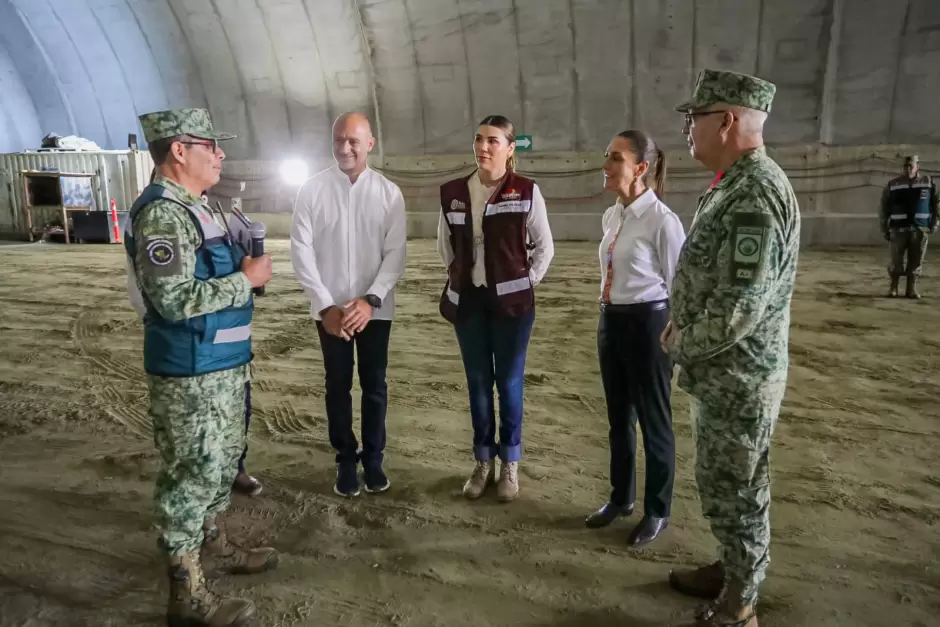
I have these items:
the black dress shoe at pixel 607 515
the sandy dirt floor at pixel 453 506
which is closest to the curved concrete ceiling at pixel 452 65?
the sandy dirt floor at pixel 453 506

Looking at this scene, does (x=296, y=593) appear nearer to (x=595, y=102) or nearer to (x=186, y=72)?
(x=595, y=102)

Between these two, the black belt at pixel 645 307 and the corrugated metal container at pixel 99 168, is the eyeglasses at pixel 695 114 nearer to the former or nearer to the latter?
the black belt at pixel 645 307

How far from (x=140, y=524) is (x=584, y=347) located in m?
4.11

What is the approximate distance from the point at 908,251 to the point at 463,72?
31.1ft

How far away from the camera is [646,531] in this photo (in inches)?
112

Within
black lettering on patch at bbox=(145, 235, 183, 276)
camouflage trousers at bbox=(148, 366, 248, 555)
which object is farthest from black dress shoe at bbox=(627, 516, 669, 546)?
black lettering on patch at bbox=(145, 235, 183, 276)

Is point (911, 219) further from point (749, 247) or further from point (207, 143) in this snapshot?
point (207, 143)

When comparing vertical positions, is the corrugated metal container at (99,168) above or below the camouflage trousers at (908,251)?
above

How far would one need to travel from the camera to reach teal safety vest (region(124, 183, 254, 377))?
7.27ft

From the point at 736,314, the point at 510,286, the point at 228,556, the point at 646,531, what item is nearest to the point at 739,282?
the point at 736,314

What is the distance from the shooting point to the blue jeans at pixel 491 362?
314cm

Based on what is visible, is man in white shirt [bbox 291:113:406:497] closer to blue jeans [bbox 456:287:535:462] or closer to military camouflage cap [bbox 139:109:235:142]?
blue jeans [bbox 456:287:535:462]

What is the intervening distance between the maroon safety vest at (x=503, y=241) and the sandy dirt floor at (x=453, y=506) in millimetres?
1071

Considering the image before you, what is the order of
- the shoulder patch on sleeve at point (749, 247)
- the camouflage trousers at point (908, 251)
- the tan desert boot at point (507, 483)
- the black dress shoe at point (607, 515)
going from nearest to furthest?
the shoulder patch on sleeve at point (749, 247) → the black dress shoe at point (607, 515) → the tan desert boot at point (507, 483) → the camouflage trousers at point (908, 251)
